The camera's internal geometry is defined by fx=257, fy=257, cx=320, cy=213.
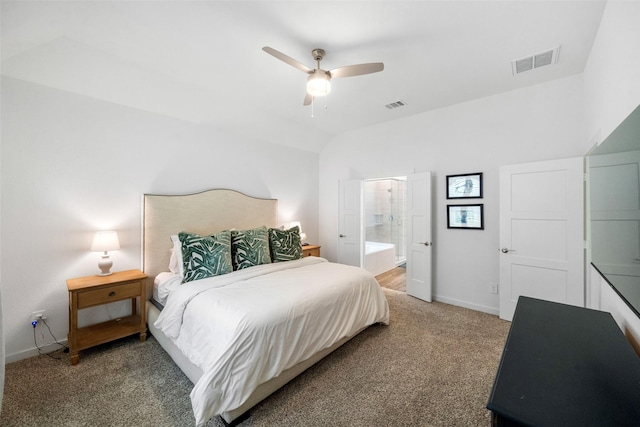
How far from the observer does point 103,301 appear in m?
2.39

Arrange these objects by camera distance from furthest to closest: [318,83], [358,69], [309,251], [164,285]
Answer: [309,251] < [164,285] < [318,83] < [358,69]

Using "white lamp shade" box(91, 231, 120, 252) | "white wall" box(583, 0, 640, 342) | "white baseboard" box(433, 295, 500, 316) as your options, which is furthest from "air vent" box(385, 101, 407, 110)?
"white lamp shade" box(91, 231, 120, 252)

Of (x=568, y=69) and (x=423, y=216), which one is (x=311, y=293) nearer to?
(x=423, y=216)

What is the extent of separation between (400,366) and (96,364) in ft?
8.74

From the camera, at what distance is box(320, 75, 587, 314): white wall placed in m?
2.90

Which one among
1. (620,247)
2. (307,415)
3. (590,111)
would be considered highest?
(590,111)

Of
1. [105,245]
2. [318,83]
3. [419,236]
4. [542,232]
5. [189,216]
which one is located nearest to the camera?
[318,83]

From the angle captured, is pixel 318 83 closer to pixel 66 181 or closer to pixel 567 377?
pixel 567 377

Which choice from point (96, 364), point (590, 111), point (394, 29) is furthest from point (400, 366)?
point (590, 111)

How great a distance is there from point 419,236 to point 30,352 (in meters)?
4.50

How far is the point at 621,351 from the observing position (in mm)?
1124

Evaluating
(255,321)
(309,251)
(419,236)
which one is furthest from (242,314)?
(419,236)

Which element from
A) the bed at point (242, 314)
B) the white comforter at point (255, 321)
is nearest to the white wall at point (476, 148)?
the bed at point (242, 314)

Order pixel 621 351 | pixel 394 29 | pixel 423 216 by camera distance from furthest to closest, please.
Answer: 1. pixel 423 216
2. pixel 394 29
3. pixel 621 351
